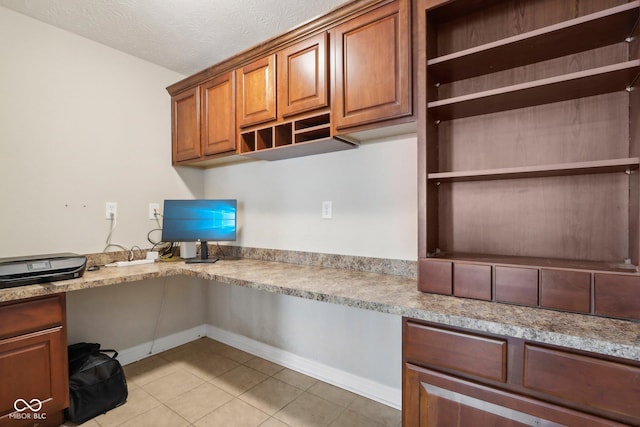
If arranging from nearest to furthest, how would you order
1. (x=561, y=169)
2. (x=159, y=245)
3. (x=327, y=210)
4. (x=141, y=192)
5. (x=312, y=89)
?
1. (x=561, y=169)
2. (x=312, y=89)
3. (x=327, y=210)
4. (x=141, y=192)
5. (x=159, y=245)

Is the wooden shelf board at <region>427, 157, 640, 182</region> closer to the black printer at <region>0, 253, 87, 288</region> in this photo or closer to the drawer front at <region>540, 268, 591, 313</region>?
the drawer front at <region>540, 268, 591, 313</region>

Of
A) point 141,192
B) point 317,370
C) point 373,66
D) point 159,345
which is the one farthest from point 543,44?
point 159,345

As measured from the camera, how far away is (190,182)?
2.80 metres

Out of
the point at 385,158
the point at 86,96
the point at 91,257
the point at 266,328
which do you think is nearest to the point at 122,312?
the point at 91,257

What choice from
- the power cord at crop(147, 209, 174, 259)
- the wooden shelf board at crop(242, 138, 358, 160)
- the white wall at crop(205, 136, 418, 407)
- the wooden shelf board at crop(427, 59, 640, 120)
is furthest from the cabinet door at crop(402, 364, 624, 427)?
the power cord at crop(147, 209, 174, 259)

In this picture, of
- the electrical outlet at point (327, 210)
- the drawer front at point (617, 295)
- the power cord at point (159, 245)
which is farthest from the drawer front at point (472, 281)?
the power cord at point (159, 245)

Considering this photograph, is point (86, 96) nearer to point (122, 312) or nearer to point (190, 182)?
point (190, 182)

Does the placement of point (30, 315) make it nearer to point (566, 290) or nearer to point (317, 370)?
point (317, 370)

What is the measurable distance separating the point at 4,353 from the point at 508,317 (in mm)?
2219

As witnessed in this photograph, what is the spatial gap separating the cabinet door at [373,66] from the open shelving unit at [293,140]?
174mm

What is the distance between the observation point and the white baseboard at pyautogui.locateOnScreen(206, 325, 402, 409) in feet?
5.96

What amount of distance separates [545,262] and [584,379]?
44 centimetres

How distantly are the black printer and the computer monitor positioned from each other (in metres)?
0.63

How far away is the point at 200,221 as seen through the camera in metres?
2.32
